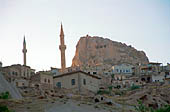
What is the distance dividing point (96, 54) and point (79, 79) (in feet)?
214

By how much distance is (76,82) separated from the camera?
49531 mm

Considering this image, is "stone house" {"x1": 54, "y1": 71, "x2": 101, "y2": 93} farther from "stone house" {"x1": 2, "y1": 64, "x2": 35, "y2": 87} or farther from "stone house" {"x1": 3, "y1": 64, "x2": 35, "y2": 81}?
"stone house" {"x1": 3, "y1": 64, "x2": 35, "y2": 81}

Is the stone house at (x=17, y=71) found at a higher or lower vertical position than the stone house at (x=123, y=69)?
lower

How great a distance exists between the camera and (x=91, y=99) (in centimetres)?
3178

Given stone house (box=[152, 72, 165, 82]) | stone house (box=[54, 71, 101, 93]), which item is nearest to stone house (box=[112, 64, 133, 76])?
stone house (box=[152, 72, 165, 82])

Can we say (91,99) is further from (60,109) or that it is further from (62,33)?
(62,33)

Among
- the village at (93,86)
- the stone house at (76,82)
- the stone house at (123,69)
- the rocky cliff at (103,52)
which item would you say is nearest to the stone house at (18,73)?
the village at (93,86)

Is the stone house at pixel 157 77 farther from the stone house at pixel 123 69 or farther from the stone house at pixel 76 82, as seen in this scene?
A: the stone house at pixel 76 82

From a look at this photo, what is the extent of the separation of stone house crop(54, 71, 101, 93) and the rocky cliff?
2215 inches

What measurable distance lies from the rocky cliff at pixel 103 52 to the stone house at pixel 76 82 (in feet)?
185

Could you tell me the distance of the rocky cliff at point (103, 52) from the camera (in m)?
111

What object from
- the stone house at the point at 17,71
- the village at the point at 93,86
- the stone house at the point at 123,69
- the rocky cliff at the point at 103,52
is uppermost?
the rocky cliff at the point at 103,52

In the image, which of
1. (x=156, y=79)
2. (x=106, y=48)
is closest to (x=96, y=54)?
(x=106, y=48)

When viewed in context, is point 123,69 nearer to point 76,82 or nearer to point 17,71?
point 17,71
